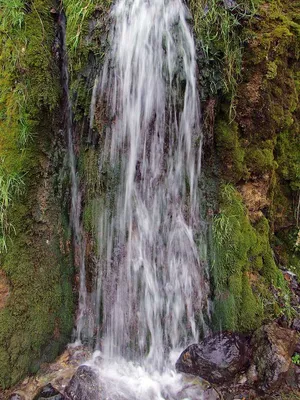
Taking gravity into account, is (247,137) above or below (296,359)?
above

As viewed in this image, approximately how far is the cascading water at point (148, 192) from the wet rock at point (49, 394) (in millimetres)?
518

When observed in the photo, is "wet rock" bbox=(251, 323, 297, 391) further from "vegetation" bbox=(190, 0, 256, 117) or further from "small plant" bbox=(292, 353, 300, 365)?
"vegetation" bbox=(190, 0, 256, 117)

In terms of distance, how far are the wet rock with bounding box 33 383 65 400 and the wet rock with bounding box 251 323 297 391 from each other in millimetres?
1764

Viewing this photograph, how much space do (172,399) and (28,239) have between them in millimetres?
2020

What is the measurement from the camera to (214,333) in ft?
11.1

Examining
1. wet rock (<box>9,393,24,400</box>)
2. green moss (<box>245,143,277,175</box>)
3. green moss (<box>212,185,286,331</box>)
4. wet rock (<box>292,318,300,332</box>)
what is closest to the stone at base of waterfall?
→ wet rock (<box>9,393,24,400</box>)

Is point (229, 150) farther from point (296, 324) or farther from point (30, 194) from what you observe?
point (30, 194)

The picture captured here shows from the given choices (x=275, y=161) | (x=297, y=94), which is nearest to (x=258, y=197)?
(x=275, y=161)

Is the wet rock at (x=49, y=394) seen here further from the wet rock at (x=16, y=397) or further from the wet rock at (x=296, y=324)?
the wet rock at (x=296, y=324)

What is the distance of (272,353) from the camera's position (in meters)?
3.01

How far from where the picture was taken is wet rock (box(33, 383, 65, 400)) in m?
2.99

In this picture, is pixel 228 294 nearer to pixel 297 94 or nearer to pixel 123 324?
pixel 123 324

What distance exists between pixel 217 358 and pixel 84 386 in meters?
1.21

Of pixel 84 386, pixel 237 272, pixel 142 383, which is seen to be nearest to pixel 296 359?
pixel 237 272
